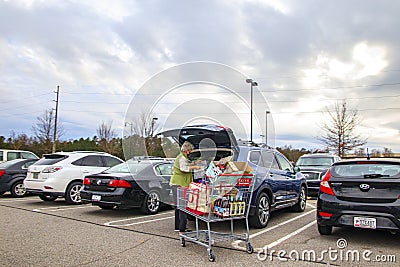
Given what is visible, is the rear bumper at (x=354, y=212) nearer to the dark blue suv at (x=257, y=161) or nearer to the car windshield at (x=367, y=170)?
the car windshield at (x=367, y=170)

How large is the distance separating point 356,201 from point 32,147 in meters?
36.1

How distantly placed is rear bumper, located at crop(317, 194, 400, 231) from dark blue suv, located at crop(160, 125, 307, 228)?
3.97 feet

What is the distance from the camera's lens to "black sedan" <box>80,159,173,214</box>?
774 cm

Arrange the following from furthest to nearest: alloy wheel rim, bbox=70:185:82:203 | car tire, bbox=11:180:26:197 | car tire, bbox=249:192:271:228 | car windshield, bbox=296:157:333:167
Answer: car windshield, bbox=296:157:333:167 → car tire, bbox=11:180:26:197 → alloy wheel rim, bbox=70:185:82:203 → car tire, bbox=249:192:271:228

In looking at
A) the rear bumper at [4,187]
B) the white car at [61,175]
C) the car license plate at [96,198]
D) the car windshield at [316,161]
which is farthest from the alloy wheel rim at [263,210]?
the rear bumper at [4,187]

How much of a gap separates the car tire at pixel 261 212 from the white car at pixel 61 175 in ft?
18.6

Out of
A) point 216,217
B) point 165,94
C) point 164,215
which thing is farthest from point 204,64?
point 164,215

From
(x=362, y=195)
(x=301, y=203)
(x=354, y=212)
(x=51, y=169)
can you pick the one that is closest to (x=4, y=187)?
(x=51, y=169)

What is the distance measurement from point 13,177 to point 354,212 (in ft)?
35.3

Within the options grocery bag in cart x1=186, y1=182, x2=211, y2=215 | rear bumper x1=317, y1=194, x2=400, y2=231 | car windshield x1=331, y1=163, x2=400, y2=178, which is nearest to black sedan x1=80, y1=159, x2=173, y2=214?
grocery bag in cart x1=186, y1=182, x2=211, y2=215

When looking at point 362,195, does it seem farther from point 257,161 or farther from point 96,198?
point 96,198

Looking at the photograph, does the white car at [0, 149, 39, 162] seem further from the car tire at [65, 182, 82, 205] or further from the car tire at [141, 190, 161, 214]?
the car tire at [141, 190, 161, 214]

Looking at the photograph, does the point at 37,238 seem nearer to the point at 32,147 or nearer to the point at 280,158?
the point at 280,158

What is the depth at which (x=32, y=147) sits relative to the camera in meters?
35.2
